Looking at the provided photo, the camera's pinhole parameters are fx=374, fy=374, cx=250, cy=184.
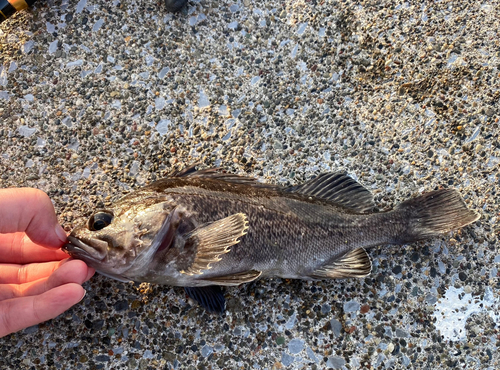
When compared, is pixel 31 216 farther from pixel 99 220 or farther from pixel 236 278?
pixel 236 278

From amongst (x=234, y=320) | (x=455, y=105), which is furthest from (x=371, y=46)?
(x=234, y=320)

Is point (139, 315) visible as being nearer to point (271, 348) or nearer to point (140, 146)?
point (271, 348)

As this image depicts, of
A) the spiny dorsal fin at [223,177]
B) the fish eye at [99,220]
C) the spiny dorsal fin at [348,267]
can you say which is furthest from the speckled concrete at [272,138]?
the fish eye at [99,220]

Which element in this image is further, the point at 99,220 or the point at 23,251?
the point at 23,251

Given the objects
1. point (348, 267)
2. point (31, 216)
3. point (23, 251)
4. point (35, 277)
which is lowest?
point (348, 267)

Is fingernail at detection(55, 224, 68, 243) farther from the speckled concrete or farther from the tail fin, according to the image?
the tail fin

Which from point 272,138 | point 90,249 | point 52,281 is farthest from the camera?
point 272,138

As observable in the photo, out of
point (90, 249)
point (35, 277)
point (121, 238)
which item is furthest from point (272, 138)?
point (35, 277)
